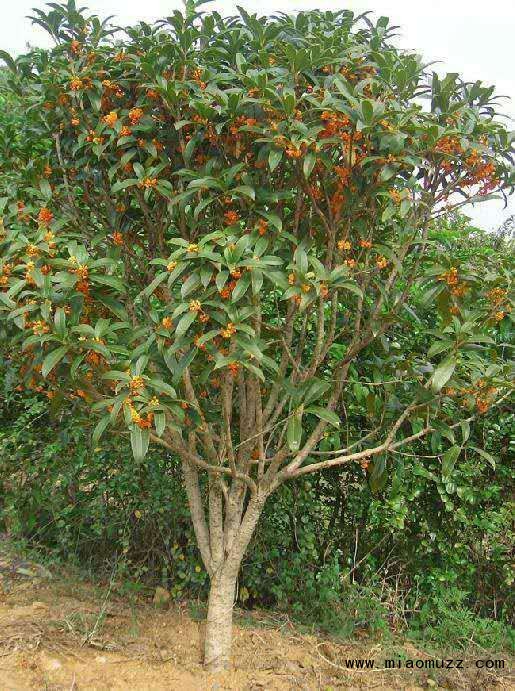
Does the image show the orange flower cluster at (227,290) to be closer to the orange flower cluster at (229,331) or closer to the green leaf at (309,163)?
the orange flower cluster at (229,331)

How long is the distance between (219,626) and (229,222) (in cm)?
185

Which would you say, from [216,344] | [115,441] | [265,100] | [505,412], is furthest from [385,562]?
[265,100]

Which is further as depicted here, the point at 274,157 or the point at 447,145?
the point at 447,145

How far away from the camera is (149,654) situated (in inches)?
122

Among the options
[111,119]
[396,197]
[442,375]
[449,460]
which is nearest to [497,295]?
[442,375]

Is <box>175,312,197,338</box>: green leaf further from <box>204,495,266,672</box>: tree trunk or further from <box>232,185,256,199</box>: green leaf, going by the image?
<box>204,495,266,672</box>: tree trunk

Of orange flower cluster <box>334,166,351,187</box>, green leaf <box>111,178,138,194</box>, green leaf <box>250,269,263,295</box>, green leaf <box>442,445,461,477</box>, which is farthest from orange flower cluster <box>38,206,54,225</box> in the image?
green leaf <box>442,445,461,477</box>

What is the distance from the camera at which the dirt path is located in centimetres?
288

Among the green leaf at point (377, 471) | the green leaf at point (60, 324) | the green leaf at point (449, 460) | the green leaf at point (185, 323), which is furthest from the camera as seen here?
the green leaf at point (377, 471)

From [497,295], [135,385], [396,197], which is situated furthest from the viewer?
[497,295]

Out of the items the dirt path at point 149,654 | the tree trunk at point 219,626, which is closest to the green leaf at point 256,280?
the tree trunk at point 219,626

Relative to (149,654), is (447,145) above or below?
above

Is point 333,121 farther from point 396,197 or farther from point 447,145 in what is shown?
point 447,145

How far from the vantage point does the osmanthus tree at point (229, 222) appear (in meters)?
2.55
